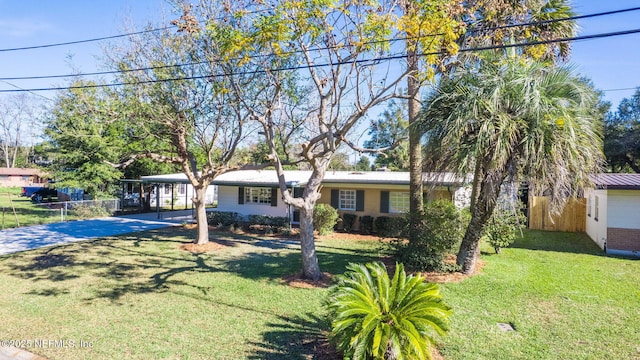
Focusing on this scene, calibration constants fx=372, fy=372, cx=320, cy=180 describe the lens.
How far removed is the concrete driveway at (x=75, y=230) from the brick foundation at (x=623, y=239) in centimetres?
1905

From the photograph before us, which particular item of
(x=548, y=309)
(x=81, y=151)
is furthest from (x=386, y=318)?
(x=81, y=151)

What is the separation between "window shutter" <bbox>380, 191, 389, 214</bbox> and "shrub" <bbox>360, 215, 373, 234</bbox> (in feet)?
2.36

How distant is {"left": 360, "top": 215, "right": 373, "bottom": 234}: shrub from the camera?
17.6 meters

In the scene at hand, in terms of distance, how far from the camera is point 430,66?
8.45 meters

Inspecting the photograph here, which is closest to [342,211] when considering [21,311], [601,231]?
[601,231]

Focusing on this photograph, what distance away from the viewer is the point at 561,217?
59.3 ft

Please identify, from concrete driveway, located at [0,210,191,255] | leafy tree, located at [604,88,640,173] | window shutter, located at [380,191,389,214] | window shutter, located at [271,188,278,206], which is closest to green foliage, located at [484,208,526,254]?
window shutter, located at [380,191,389,214]

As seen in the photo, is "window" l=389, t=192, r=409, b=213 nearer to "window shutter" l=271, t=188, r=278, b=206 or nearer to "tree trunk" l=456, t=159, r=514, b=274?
"window shutter" l=271, t=188, r=278, b=206

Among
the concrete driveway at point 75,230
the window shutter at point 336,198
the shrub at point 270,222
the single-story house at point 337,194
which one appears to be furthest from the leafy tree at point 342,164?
the shrub at point 270,222

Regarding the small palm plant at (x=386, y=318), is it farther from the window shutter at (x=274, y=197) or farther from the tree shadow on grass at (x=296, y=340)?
the window shutter at (x=274, y=197)

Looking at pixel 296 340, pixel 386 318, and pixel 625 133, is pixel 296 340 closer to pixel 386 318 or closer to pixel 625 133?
pixel 386 318

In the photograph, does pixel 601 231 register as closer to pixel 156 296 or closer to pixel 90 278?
pixel 156 296

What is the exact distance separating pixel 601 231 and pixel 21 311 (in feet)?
57.0

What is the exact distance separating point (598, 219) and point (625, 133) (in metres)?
14.6
